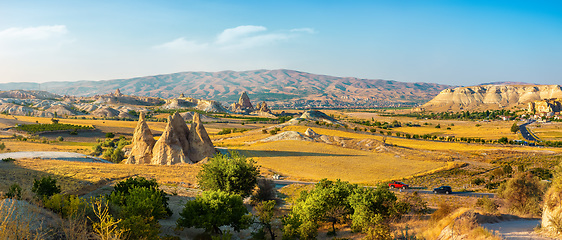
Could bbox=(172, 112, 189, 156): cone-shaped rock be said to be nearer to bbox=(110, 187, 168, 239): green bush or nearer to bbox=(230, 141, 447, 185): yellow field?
bbox=(230, 141, 447, 185): yellow field

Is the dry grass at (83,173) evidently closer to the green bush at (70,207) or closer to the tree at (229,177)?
the tree at (229,177)

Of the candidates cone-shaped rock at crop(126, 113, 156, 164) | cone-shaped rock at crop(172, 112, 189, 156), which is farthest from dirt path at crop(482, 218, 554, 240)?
cone-shaped rock at crop(126, 113, 156, 164)

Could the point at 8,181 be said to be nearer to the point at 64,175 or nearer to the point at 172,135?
the point at 64,175

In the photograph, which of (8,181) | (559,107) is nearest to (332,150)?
(8,181)

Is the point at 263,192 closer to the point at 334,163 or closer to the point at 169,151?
the point at 169,151

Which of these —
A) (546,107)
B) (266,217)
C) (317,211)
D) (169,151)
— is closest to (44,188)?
(266,217)

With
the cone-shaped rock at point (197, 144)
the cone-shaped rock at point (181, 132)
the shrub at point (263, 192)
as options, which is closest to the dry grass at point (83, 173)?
the cone-shaped rock at point (197, 144)
